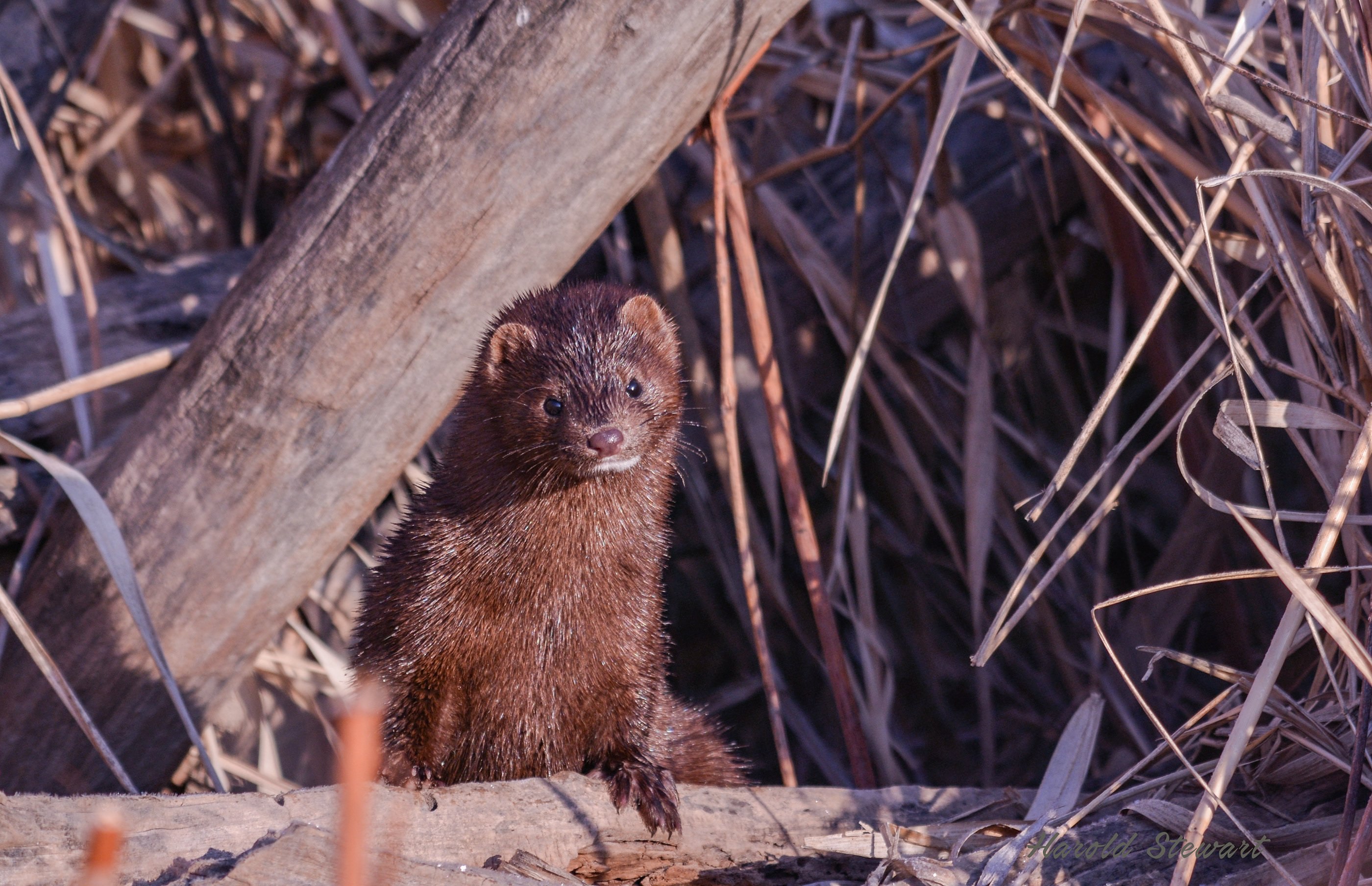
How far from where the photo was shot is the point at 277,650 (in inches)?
129

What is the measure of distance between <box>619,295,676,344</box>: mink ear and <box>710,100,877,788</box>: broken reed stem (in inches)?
12.6

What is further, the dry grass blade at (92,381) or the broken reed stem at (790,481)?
the broken reed stem at (790,481)

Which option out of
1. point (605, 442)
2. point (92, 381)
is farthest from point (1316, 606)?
point (92, 381)

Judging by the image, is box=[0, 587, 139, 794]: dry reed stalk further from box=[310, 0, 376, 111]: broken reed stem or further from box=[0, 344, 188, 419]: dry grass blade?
box=[310, 0, 376, 111]: broken reed stem

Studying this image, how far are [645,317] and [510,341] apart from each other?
35 centimetres

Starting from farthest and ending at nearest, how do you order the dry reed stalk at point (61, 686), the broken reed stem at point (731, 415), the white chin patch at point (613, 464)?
the broken reed stem at point (731, 415) < the white chin patch at point (613, 464) < the dry reed stalk at point (61, 686)

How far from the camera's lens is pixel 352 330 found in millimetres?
2467

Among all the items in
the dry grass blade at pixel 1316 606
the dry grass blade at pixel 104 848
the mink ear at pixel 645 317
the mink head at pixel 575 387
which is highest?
the mink ear at pixel 645 317

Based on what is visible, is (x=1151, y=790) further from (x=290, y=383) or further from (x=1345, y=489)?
(x=290, y=383)

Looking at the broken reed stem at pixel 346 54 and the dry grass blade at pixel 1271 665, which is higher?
the broken reed stem at pixel 346 54

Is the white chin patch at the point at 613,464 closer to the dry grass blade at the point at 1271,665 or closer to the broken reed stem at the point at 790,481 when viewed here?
the broken reed stem at the point at 790,481

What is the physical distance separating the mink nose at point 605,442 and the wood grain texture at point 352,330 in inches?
19.4

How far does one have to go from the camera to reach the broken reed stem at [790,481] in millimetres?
2873

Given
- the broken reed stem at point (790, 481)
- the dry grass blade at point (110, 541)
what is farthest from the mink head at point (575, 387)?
the dry grass blade at point (110, 541)
